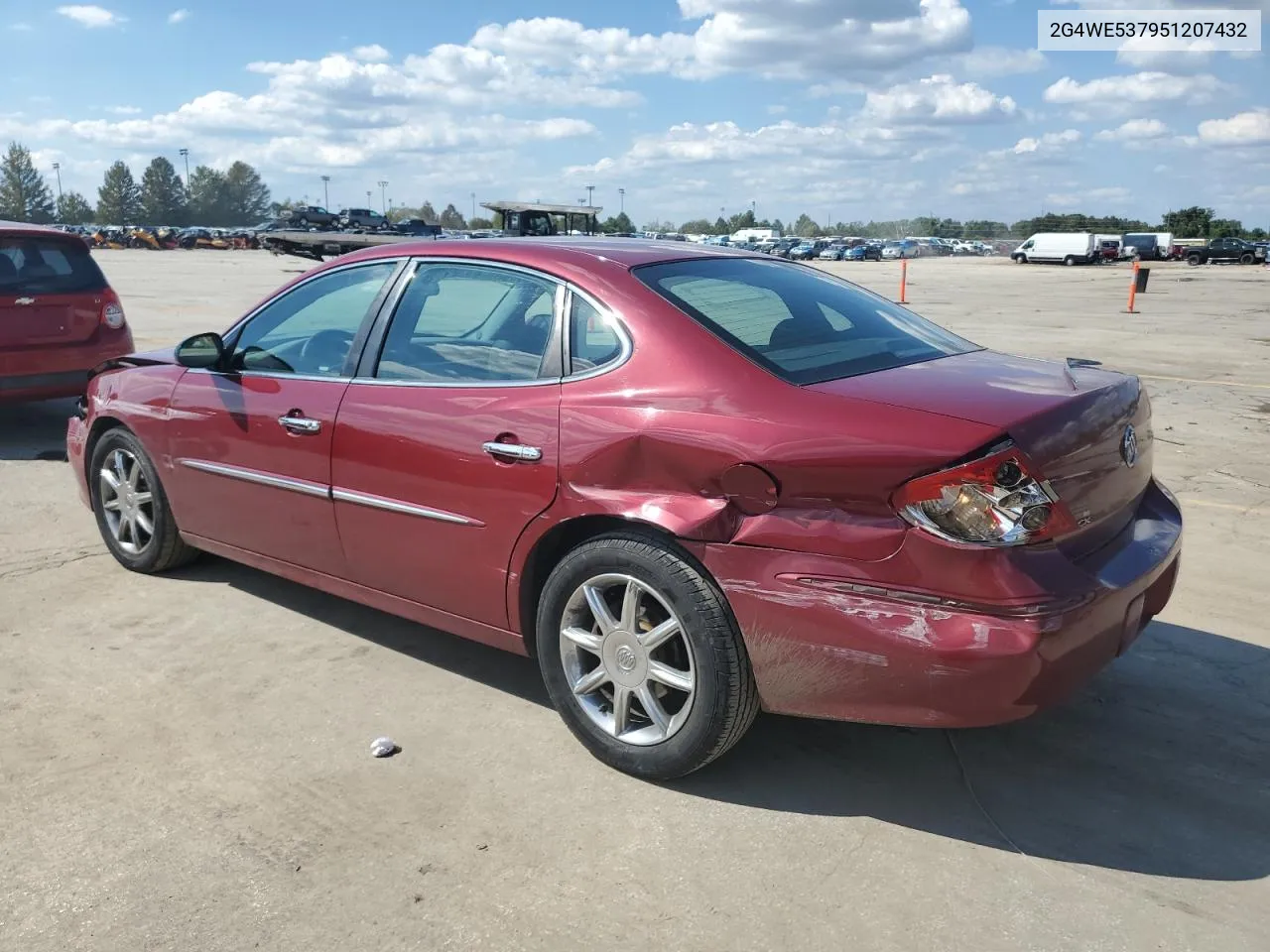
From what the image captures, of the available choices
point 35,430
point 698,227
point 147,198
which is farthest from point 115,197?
point 35,430

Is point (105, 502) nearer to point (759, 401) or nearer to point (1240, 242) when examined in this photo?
point (759, 401)

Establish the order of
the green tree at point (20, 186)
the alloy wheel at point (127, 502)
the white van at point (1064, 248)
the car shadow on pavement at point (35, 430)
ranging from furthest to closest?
the green tree at point (20, 186) < the white van at point (1064, 248) < the car shadow on pavement at point (35, 430) < the alloy wheel at point (127, 502)

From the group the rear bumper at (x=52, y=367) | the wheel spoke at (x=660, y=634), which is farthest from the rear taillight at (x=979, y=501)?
the rear bumper at (x=52, y=367)

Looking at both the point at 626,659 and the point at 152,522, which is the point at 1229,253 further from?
the point at 626,659

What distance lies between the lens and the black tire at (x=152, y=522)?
4.85 metres

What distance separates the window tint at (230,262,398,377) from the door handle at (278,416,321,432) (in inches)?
7.6

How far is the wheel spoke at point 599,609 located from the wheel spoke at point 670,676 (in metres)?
0.17

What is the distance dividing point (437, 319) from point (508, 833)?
6.18 ft

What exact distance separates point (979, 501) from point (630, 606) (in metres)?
1.05

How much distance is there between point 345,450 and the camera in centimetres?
387

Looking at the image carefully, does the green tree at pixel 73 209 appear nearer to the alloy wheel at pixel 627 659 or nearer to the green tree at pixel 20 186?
the green tree at pixel 20 186

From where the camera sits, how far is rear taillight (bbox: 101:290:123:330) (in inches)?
335

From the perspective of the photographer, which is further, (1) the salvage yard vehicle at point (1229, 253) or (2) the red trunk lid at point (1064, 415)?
(1) the salvage yard vehicle at point (1229, 253)

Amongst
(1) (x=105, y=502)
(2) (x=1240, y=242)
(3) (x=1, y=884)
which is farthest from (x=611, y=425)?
(2) (x=1240, y=242)
